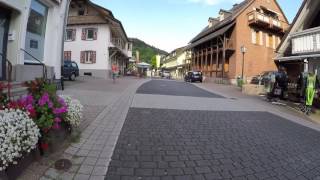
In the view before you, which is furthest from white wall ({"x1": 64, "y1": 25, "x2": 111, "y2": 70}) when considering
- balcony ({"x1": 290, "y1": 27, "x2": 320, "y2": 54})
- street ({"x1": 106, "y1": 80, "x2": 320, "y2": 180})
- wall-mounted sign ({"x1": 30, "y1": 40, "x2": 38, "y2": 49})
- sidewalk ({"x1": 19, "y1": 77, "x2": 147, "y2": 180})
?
sidewalk ({"x1": 19, "y1": 77, "x2": 147, "y2": 180})

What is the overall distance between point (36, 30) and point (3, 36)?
227cm

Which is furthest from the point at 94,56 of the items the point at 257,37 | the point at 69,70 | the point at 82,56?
the point at 257,37

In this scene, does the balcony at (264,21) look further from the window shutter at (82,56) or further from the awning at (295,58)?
the window shutter at (82,56)

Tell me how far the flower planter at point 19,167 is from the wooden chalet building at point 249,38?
30847 millimetres

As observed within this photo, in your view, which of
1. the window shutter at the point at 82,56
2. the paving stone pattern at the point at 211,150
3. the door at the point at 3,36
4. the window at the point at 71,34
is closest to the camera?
the paving stone pattern at the point at 211,150

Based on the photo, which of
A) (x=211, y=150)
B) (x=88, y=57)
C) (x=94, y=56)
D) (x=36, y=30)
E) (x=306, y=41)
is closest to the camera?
(x=211, y=150)

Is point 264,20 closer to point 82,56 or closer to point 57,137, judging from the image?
point 82,56

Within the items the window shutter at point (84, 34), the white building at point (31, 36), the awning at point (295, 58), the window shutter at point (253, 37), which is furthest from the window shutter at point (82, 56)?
the awning at point (295, 58)

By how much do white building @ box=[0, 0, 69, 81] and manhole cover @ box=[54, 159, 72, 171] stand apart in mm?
5757

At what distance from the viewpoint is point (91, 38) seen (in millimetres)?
34656

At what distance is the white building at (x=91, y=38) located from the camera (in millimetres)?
33938

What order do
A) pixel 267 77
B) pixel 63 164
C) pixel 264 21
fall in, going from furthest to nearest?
pixel 264 21
pixel 267 77
pixel 63 164

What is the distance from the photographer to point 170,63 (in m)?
86.4

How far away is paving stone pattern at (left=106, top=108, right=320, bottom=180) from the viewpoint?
4.13 metres
